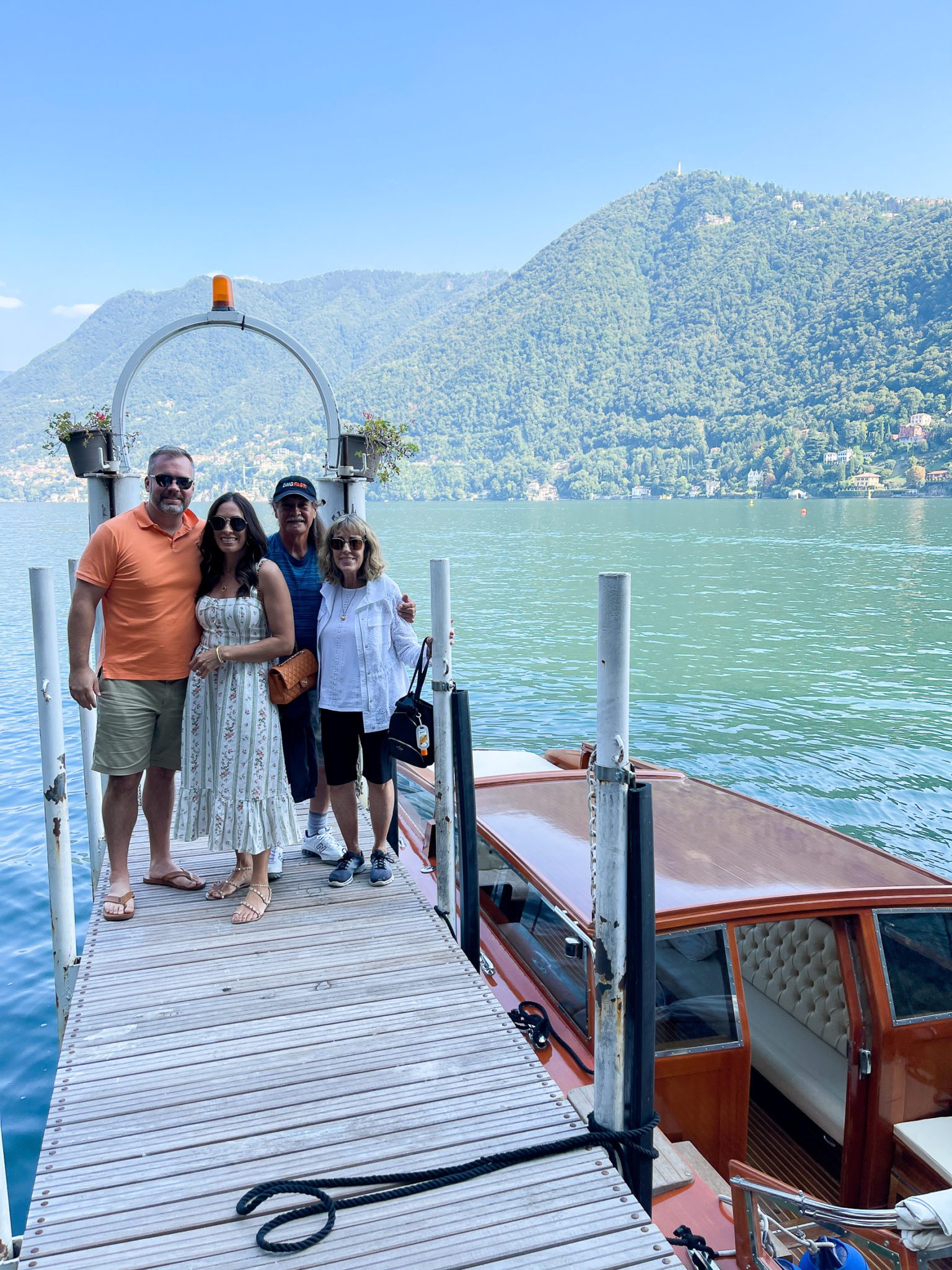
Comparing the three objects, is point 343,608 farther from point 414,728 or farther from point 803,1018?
point 803,1018

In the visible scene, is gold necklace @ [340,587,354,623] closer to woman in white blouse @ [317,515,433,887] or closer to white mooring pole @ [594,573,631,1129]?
woman in white blouse @ [317,515,433,887]

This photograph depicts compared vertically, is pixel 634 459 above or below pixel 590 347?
below

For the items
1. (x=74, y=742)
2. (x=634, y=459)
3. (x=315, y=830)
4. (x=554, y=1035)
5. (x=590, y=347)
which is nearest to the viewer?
(x=554, y=1035)

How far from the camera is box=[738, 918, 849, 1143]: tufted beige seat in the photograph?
4.12 metres

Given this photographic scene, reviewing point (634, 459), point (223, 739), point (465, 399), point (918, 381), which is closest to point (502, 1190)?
point (223, 739)

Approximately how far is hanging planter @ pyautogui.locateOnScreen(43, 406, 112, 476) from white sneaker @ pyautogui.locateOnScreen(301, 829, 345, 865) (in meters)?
2.64

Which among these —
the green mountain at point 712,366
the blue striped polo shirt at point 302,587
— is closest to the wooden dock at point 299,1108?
the blue striped polo shirt at point 302,587

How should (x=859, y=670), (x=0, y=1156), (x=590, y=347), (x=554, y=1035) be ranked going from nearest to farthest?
(x=0, y=1156) < (x=554, y=1035) < (x=859, y=670) < (x=590, y=347)

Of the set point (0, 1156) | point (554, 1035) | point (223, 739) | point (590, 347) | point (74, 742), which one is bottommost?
point (74, 742)

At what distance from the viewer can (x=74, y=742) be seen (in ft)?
49.3

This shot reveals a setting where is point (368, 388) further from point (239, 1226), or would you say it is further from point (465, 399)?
point (239, 1226)

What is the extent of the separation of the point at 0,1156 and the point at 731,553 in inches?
1979

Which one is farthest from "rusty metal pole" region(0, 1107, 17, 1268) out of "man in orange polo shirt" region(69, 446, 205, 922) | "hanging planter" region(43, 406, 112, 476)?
"hanging planter" region(43, 406, 112, 476)

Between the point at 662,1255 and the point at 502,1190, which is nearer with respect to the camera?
the point at 662,1255
